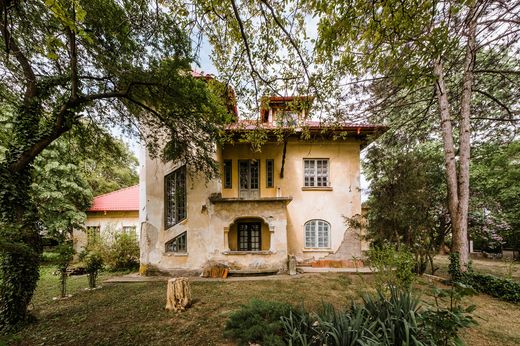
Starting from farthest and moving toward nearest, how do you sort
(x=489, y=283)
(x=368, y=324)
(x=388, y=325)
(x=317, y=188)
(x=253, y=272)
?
1. (x=317, y=188)
2. (x=253, y=272)
3. (x=489, y=283)
4. (x=368, y=324)
5. (x=388, y=325)

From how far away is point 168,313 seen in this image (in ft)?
19.0

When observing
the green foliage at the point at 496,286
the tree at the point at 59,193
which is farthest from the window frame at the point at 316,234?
the tree at the point at 59,193

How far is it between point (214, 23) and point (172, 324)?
21.7 ft

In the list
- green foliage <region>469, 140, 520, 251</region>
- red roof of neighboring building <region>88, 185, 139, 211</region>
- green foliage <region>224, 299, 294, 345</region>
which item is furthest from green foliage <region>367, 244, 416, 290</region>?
red roof of neighboring building <region>88, 185, 139, 211</region>

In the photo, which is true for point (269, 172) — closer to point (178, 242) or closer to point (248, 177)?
point (248, 177)

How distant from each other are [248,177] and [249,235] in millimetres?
3009

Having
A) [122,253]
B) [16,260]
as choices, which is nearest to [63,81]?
[16,260]

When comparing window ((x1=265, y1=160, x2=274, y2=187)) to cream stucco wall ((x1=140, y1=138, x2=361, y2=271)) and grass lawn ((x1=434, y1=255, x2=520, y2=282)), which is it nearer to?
cream stucco wall ((x1=140, y1=138, x2=361, y2=271))

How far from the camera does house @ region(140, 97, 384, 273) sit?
980cm

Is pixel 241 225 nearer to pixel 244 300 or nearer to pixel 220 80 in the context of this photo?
pixel 244 300

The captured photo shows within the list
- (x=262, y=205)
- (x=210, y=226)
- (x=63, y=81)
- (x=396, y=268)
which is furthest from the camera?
(x=262, y=205)

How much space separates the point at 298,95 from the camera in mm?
5617

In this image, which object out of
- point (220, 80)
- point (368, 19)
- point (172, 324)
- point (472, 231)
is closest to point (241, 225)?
point (172, 324)

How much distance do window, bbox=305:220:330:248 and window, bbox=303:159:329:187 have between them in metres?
1.94
